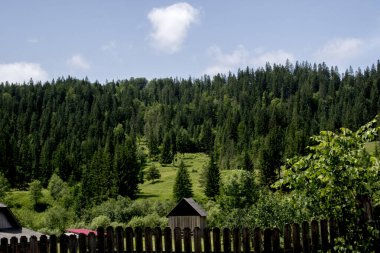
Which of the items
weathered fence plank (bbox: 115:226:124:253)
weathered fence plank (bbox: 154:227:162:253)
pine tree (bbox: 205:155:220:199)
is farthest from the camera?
pine tree (bbox: 205:155:220:199)

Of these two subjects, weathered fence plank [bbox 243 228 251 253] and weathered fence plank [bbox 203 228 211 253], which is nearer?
weathered fence plank [bbox 243 228 251 253]

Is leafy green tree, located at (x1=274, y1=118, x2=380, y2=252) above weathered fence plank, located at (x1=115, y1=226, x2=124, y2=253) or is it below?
above

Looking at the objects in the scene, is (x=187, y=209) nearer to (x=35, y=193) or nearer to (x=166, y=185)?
(x=35, y=193)

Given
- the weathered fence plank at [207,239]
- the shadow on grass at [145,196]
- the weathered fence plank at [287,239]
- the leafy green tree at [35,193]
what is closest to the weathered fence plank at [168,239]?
the weathered fence plank at [207,239]

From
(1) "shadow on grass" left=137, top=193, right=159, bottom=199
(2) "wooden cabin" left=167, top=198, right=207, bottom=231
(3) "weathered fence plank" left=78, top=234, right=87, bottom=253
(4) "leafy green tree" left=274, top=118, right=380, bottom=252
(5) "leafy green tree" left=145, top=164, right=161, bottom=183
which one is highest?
(5) "leafy green tree" left=145, top=164, right=161, bottom=183

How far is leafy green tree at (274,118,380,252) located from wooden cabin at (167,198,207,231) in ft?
180

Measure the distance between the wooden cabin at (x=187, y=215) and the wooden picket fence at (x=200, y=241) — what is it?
5365 centimetres

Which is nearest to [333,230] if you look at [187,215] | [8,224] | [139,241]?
[139,241]

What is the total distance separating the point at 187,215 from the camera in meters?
65.0

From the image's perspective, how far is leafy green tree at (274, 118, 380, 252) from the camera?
Result: 1015 centimetres

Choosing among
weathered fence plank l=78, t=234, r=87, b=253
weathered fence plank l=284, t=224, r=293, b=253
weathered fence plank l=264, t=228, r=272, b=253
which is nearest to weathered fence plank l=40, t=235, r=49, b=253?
weathered fence plank l=78, t=234, r=87, b=253

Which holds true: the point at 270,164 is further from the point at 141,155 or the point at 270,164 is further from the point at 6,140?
the point at 6,140

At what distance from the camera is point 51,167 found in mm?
170250

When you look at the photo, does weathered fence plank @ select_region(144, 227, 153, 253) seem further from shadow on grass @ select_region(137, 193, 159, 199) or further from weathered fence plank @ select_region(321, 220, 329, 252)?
shadow on grass @ select_region(137, 193, 159, 199)
